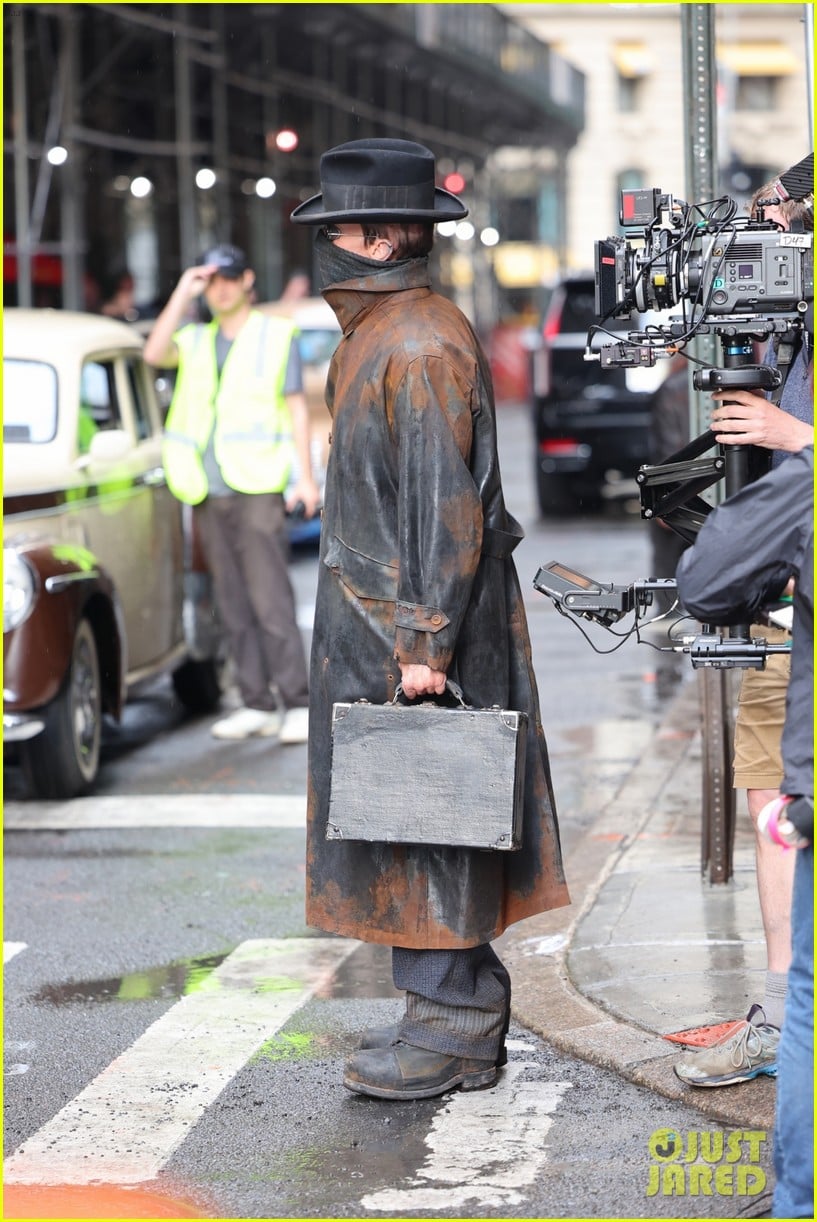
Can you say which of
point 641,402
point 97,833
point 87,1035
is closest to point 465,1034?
point 87,1035

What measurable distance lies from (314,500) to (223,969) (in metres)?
3.85

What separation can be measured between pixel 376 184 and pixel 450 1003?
1.94 meters

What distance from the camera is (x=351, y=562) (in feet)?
15.3

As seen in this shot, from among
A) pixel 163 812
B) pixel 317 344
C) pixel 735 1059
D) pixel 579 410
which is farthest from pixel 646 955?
pixel 579 410

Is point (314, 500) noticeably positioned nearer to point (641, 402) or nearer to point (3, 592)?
point (3, 592)

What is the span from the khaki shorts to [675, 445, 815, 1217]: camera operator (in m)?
1.14

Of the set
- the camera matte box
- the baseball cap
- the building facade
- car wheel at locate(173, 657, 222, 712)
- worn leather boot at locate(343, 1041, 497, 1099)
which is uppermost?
the building facade

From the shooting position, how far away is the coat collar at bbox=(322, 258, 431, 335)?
4.72 metres

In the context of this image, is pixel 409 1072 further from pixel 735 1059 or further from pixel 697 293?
pixel 697 293

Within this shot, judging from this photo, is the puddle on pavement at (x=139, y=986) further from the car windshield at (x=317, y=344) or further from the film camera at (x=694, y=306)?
the car windshield at (x=317, y=344)

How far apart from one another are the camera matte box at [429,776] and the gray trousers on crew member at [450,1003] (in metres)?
0.39

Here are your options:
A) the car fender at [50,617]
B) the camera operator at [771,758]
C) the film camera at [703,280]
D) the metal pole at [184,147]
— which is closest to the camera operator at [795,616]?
the film camera at [703,280]

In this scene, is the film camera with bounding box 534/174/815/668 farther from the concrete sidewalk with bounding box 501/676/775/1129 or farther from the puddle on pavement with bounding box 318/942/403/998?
the puddle on pavement with bounding box 318/942/403/998

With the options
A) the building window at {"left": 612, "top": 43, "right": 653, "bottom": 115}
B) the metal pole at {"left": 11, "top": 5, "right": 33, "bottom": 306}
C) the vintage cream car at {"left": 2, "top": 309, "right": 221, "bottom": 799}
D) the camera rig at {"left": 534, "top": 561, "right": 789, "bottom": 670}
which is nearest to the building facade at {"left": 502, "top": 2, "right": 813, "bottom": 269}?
the building window at {"left": 612, "top": 43, "right": 653, "bottom": 115}
